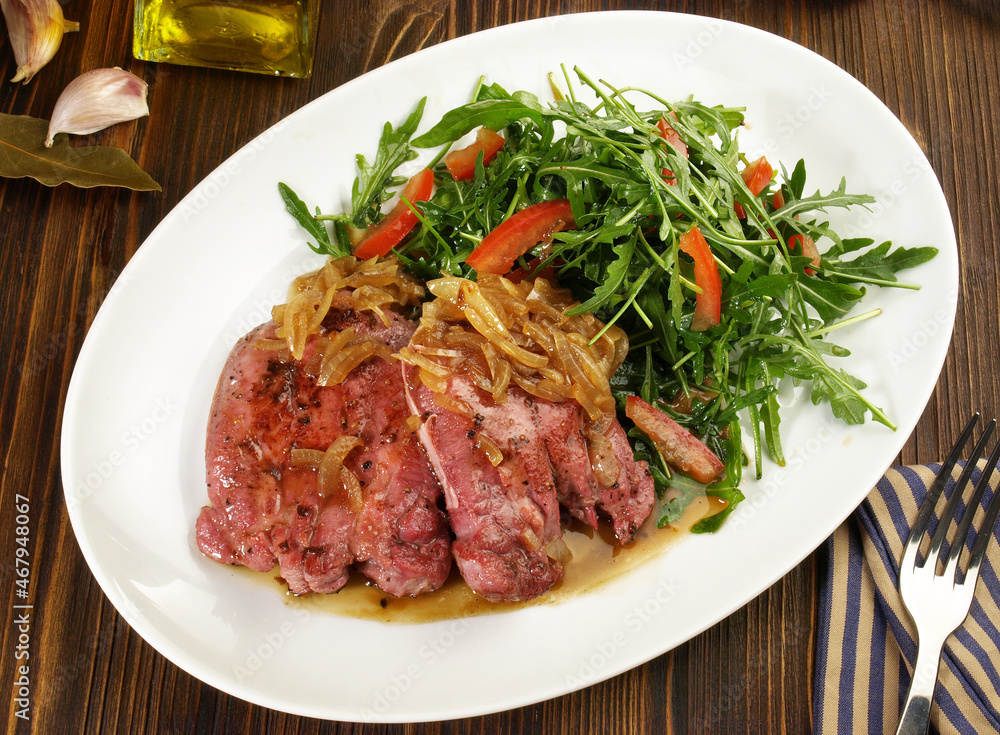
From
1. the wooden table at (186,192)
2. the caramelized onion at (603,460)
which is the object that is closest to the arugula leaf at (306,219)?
the wooden table at (186,192)

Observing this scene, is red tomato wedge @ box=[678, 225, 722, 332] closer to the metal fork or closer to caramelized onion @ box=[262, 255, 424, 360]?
caramelized onion @ box=[262, 255, 424, 360]

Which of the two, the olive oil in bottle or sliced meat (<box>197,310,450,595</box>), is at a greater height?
the olive oil in bottle

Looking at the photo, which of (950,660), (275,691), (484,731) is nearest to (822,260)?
(950,660)

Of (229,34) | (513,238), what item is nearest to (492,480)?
(513,238)

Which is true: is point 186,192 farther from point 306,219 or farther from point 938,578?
point 938,578

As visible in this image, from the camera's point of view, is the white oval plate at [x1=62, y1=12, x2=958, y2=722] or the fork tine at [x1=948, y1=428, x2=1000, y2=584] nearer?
the white oval plate at [x1=62, y1=12, x2=958, y2=722]
